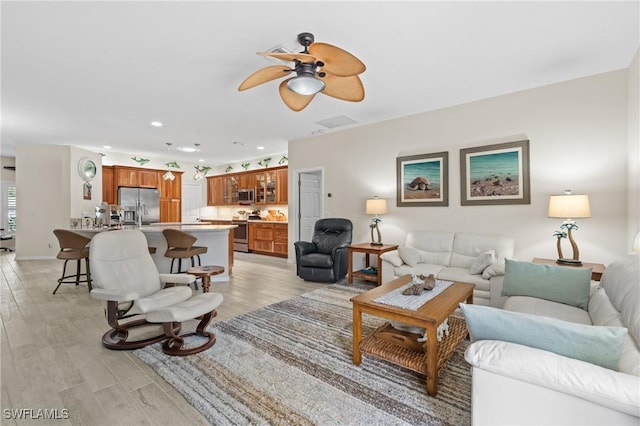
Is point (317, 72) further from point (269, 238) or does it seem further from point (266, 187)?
point (266, 187)

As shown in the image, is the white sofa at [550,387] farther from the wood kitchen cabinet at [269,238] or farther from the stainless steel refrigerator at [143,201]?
the stainless steel refrigerator at [143,201]

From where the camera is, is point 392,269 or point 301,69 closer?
point 301,69

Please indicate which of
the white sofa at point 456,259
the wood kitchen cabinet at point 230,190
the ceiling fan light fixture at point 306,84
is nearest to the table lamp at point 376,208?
the white sofa at point 456,259

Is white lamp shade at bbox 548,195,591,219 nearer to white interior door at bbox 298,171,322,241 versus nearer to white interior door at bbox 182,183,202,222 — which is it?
white interior door at bbox 298,171,322,241

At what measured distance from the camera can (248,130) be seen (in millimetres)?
5547

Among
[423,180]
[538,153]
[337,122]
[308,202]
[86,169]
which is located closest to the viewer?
[538,153]

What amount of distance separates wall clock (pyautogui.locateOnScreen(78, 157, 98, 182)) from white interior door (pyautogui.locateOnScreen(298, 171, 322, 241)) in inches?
204

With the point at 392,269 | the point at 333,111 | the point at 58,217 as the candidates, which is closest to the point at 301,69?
the point at 333,111

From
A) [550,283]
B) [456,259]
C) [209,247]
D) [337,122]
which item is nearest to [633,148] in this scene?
[550,283]

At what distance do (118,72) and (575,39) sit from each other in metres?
4.50

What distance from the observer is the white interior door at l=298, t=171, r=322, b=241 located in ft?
21.1

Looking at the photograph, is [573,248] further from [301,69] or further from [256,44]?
[256,44]

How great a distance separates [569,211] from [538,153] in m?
0.97

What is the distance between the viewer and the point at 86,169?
22.9 feet
